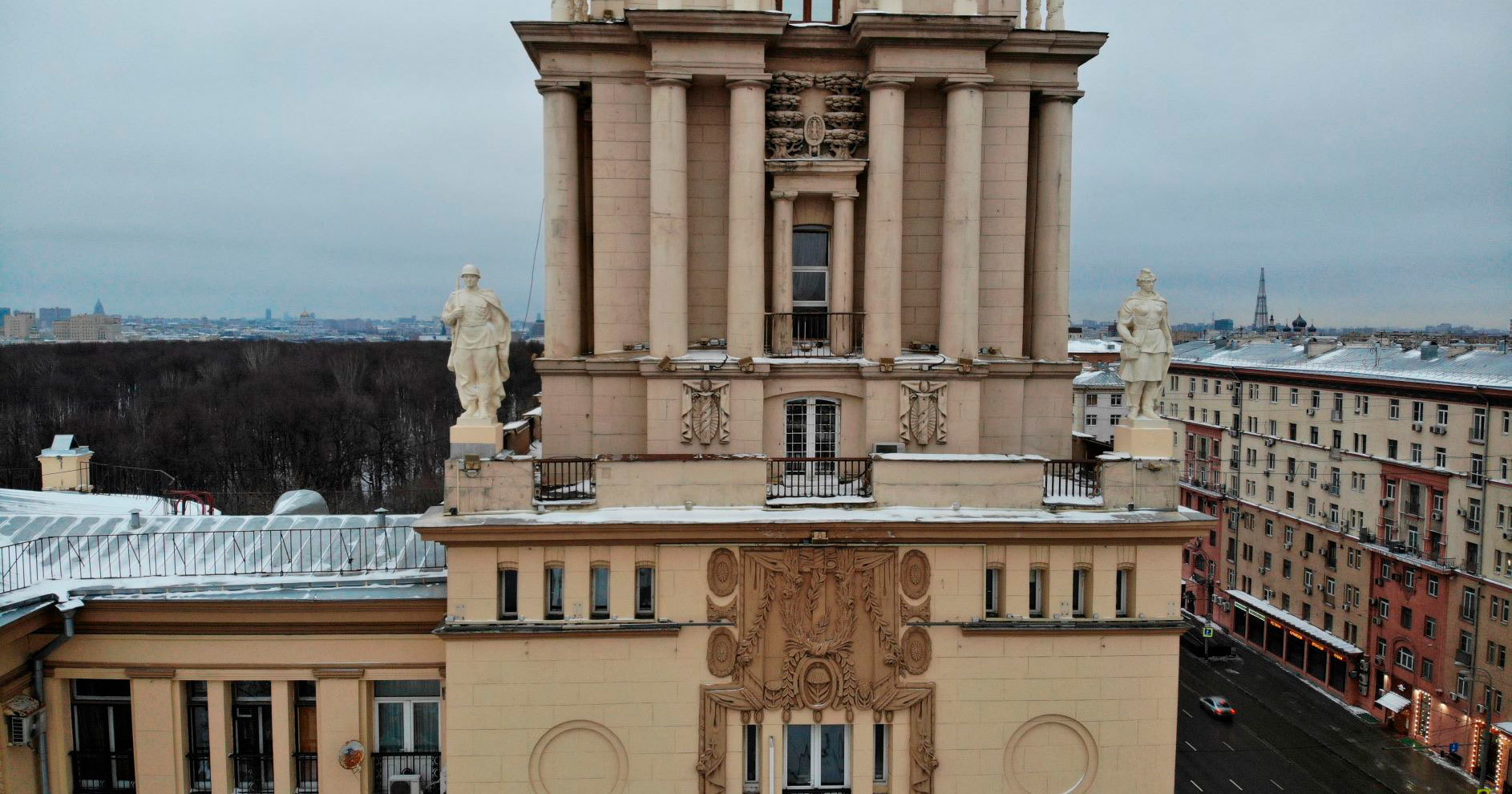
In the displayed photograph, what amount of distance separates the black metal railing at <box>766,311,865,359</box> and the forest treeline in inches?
1642

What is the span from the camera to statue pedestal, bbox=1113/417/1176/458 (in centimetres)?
1769

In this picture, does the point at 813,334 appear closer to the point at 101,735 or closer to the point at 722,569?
the point at 722,569

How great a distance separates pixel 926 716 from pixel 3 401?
90069 mm

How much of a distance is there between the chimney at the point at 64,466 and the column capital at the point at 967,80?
30.7 metres

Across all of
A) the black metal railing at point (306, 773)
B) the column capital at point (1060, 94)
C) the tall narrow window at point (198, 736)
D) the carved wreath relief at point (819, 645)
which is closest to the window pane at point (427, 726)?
the black metal railing at point (306, 773)

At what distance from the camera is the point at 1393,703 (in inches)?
2037

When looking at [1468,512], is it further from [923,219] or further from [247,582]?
[247,582]

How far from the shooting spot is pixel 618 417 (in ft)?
67.2

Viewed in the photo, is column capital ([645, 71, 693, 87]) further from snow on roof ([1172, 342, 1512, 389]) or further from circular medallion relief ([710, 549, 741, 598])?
snow on roof ([1172, 342, 1512, 389])

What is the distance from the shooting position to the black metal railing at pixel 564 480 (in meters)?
16.9

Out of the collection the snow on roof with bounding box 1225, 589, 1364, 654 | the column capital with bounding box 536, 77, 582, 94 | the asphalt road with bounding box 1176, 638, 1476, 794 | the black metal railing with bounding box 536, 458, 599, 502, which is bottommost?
the asphalt road with bounding box 1176, 638, 1476, 794


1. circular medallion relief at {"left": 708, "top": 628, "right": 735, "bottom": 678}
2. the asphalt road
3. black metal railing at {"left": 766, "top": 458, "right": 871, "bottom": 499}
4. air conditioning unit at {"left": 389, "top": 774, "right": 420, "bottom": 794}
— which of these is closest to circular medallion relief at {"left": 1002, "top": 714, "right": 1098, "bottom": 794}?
black metal railing at {"left": 766, "top": 458, "right": 871, "bottom": 499}

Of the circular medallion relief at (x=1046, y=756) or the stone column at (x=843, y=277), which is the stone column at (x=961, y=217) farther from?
the circular medallion relief at (x=1046, y=756)

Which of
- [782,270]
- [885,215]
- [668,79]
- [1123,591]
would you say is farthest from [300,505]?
[1123,591]
